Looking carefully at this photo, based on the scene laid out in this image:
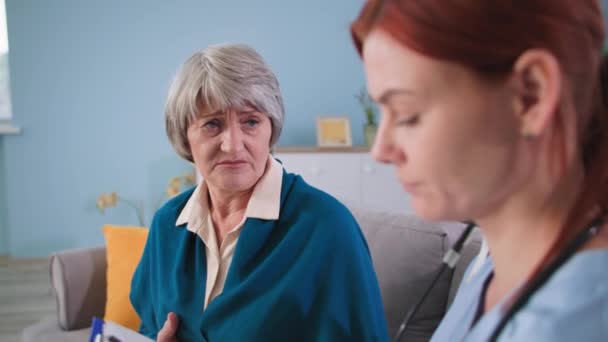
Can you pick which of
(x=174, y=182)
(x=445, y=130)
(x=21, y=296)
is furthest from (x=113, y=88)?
(x=445, y=130)

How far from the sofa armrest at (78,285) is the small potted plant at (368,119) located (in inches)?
85.7

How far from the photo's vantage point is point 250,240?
1250mm

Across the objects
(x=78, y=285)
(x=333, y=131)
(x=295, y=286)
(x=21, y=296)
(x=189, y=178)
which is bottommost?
(x=21, y=296)

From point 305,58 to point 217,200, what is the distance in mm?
3057

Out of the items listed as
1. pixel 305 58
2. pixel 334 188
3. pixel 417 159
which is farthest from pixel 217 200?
pixel 305 58

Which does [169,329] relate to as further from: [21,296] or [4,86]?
[4,86]

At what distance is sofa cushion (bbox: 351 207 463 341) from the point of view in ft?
4.72

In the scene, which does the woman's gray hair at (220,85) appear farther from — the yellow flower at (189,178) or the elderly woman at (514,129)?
the yellow flower at (189,178)

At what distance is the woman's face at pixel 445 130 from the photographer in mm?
447

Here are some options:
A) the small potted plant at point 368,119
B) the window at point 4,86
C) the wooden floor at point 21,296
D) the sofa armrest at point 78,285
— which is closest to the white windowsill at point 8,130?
the window at point 4,86

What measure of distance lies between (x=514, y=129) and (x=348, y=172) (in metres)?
3.29

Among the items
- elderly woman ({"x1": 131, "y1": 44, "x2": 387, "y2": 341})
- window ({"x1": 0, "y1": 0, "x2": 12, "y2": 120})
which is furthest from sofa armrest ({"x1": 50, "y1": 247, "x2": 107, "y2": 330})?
window ({"x1": 0, "y1": 0, "x2": 12, "y2": 120})

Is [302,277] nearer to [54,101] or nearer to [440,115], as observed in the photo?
[440,115]

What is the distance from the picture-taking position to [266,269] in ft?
Answer: 3.98
